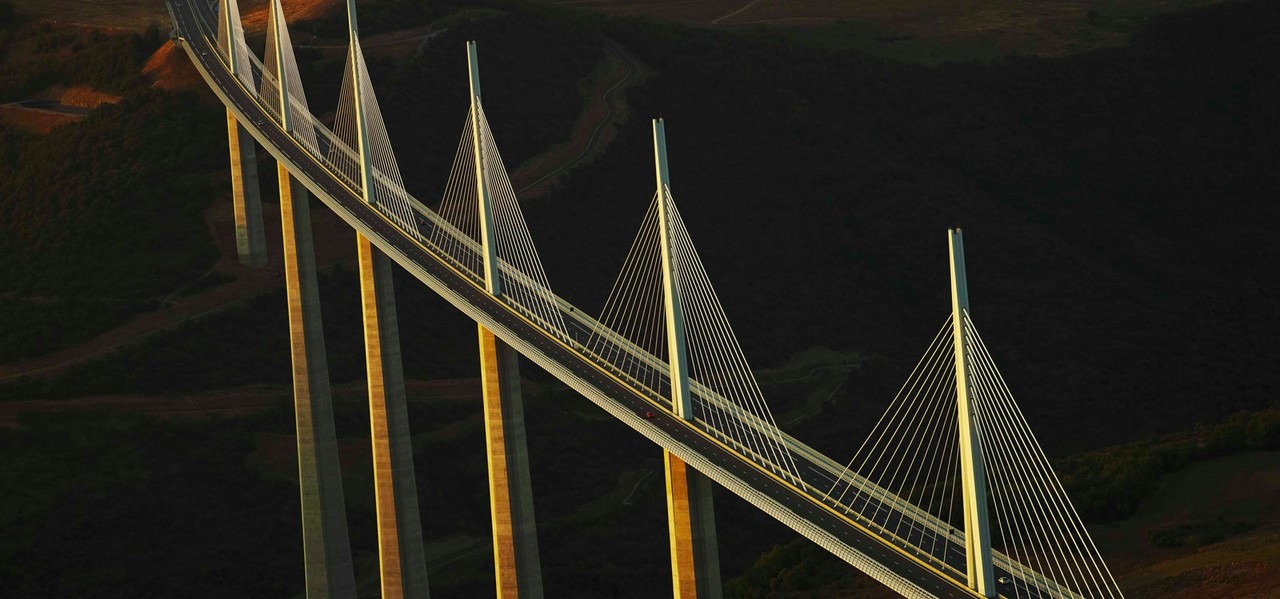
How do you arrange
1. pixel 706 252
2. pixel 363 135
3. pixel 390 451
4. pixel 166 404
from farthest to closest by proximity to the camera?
pixel 706 252
pixel 166 404
pixel 363 135
pixel 390 451

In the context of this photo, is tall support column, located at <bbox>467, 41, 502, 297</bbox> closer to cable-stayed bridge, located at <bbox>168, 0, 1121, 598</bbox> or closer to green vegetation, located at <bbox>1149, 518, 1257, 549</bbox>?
cable-stayed bridge, located at <bbox>168, 0, 1121, 598</bbox>

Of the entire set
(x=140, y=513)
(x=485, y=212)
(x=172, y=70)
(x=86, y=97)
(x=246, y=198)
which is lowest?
(x=140, y=513)

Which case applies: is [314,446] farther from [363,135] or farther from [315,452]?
[363,135]

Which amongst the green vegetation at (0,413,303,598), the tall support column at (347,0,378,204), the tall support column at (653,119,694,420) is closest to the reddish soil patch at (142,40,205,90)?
the green vegetation at (0,413,303,598)

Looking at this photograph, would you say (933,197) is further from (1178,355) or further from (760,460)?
(760,460)

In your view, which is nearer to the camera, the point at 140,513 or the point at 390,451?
the point at 390,451

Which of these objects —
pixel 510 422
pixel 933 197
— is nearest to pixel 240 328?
pixel 510 422

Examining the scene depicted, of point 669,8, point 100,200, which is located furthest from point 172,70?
point 669,8

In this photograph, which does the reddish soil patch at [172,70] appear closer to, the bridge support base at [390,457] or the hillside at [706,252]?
the hillside at [706,252]
